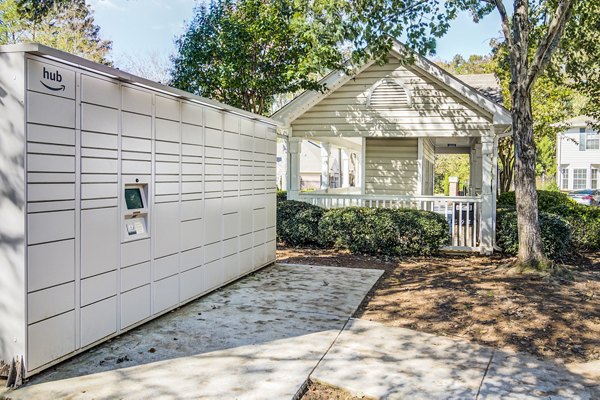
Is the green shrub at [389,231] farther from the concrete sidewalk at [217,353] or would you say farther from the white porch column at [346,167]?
the white porch column at [346,167]

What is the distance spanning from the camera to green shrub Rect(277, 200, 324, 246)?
10.3 meters

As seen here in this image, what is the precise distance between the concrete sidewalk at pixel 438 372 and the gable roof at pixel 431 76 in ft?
19.8

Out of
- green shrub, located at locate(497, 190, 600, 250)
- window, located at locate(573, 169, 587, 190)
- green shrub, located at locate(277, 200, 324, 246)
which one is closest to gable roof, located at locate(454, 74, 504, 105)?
green shrub, located at locate(497, 190, 600, 250)

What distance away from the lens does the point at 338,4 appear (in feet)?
Result: 26.7

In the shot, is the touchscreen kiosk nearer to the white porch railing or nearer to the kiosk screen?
the kiosk screen

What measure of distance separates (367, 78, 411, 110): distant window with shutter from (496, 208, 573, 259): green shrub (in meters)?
3.43

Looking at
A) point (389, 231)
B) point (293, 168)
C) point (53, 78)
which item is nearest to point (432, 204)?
point (389, 231)

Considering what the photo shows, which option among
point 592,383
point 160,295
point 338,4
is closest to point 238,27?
point 338,4

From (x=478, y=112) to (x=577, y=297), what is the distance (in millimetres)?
5307

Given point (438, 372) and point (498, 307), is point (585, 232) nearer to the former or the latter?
point (498, 307)

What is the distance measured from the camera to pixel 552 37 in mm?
7137

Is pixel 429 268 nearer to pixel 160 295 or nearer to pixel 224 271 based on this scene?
pixel 224 271

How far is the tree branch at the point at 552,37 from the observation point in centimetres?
689

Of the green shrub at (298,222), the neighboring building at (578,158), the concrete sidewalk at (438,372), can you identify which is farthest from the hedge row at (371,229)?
the neighboring building at (578,158)
